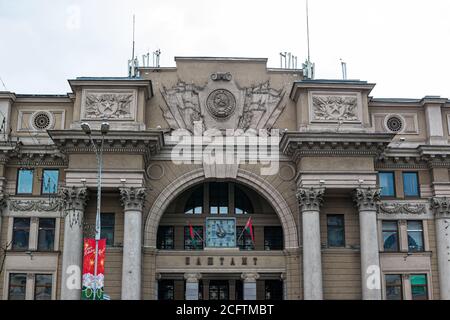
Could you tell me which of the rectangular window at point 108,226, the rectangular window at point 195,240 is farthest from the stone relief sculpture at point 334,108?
the rectangular window at point 108,226

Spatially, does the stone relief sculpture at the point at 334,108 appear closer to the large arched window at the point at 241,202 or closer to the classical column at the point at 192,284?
the large arched window at the point at 241,202

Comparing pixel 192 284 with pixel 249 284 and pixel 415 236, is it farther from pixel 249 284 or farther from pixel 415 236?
pixel 415 236

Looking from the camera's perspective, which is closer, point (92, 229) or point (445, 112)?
point (92, 229)

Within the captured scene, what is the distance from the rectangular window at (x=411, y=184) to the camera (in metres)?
41.3

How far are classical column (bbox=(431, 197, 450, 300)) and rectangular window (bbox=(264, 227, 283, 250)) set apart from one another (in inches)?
394

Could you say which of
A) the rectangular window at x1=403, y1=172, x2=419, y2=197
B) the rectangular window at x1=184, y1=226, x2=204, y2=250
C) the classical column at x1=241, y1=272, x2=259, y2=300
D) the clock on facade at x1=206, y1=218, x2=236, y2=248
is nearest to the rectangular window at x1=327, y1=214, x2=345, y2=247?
the rectangular window at x1=403, y1=172, x2=419, y2=197

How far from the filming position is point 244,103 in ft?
137

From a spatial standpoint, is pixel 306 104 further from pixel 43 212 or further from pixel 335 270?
pixel 43 212

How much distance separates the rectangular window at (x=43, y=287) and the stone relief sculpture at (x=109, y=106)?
10.1m

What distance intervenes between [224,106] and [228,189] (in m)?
5.71

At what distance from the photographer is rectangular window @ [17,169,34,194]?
40.3 metres

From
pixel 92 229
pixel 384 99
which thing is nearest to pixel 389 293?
pixel 384 99

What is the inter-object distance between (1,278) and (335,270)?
20.2 meters

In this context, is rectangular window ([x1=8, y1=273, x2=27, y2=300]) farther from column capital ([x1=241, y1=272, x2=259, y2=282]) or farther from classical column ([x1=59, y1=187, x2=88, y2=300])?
column capital ([x1=241, y1=272, x2=259, y2=282])
